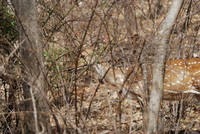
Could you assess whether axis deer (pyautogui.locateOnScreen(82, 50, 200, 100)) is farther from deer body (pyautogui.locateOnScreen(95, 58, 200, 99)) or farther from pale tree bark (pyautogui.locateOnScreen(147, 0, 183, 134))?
pale tree bark (pyautogui.locateOnScreen(147, 0, 183, 134))

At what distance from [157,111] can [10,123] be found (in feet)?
6.56

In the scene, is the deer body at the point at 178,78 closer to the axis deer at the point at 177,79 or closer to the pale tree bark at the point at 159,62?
the axis deer at the point at 177,79

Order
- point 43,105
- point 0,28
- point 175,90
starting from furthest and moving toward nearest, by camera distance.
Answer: point 175,90 → point 0,28 → point 43,105

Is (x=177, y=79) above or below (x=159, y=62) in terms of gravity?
below

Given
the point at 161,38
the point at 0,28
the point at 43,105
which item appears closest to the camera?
the point at 161,38

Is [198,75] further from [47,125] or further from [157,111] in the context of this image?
[47,125]

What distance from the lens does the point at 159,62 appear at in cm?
273

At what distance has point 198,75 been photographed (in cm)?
410

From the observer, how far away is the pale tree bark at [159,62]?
271cm

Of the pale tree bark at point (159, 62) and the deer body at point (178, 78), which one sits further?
the deer body at point (178, 78)

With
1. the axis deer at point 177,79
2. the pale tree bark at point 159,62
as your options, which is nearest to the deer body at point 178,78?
the axis deer at point 177,79

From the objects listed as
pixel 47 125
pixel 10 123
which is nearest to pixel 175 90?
pixel 47 125

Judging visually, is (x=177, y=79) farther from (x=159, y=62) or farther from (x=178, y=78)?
(x=159, y=62)

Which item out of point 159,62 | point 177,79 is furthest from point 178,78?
point 159,62
